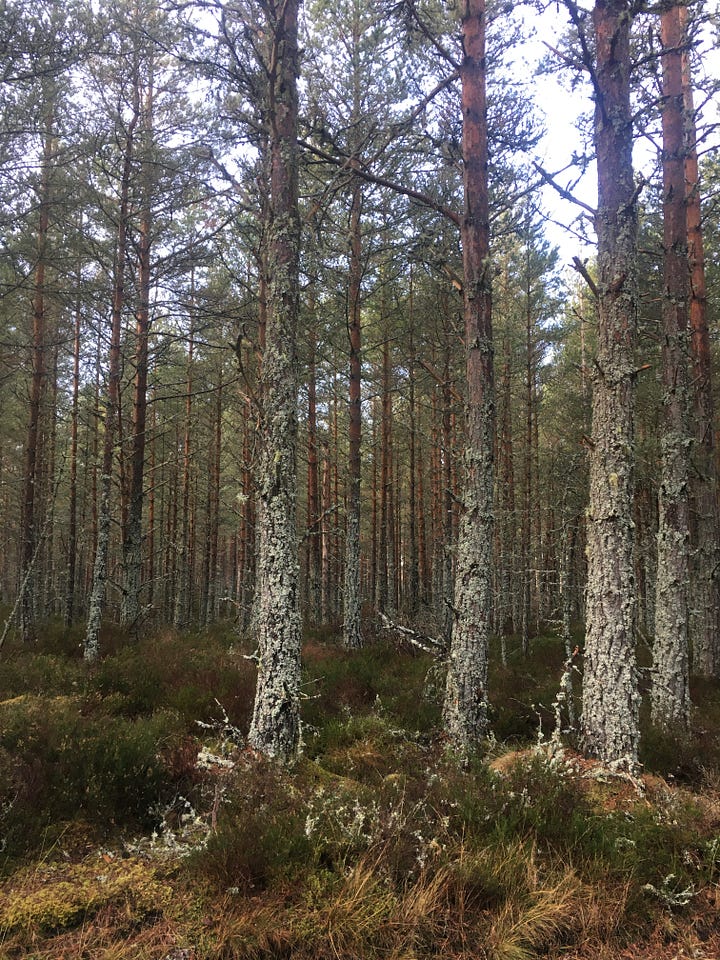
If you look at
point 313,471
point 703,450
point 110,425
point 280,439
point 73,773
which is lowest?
point 73,773

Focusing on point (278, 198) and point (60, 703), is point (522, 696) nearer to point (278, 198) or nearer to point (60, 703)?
point (60, 703)

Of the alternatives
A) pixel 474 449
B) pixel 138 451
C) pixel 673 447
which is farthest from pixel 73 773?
pixel 138 451

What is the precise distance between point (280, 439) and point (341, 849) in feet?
11.0

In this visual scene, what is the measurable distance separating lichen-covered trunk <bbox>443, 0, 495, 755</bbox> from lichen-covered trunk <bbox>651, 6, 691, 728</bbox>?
2.71 metres

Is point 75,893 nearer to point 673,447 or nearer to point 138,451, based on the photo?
point 673,447

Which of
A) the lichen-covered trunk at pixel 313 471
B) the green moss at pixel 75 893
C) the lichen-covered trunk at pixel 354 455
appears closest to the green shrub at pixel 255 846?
the green moss at pixel 75 893

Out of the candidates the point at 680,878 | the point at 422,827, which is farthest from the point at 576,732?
the point at 422,827

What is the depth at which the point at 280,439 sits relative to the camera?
5.06 metres

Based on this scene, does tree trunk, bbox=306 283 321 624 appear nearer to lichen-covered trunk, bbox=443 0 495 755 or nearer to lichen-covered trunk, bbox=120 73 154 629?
lichen-covered trunk, bbox=120 73 154 629

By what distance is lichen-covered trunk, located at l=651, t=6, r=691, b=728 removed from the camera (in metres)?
7.02

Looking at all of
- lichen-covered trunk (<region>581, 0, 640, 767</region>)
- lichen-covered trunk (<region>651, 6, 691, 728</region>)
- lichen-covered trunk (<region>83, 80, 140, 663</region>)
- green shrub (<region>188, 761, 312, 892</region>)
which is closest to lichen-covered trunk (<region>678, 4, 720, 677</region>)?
lichen-covered trunk (<region>651, 6, 691, 728</region>)

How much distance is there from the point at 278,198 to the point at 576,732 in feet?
20.6

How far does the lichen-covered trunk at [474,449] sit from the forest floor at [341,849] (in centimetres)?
56

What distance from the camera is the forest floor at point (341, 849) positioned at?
2.88 metres
